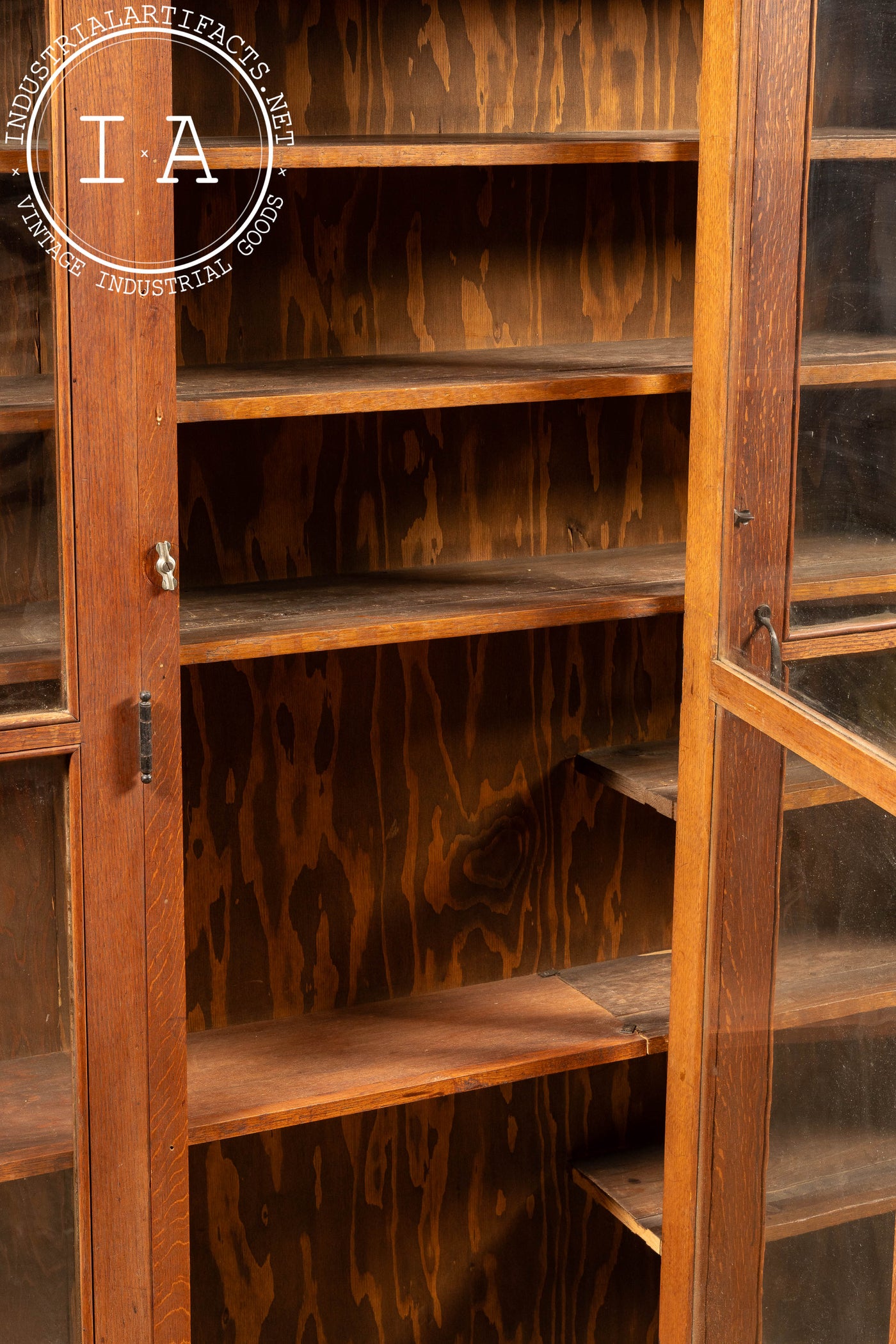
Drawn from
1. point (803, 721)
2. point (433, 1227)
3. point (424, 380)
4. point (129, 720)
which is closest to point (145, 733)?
point (129, 720)

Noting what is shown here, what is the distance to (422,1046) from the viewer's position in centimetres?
217

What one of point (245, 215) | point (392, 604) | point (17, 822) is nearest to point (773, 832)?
point (392, 604)

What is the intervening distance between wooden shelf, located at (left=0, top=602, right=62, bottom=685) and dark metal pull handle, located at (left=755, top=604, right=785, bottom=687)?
68 centimetres

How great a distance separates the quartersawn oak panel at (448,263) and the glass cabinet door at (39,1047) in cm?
65

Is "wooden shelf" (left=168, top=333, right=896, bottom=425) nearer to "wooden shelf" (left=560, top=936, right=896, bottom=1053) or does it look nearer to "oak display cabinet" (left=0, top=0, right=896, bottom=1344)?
"oak display cabinet" (left=0, top=0, right=896, bottom=1344)

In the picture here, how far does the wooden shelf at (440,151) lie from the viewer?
1768 mm

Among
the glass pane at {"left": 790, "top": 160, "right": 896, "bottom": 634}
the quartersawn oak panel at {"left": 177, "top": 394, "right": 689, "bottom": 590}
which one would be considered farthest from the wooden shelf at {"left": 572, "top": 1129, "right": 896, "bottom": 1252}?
the quartersawn oak panel at {"left": 177, "top": 394, "right": 689, "bottom": 590}

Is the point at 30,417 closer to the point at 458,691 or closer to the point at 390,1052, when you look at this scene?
the point at 458,691

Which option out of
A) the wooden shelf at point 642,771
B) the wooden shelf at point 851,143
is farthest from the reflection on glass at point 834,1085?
the wooden shelf at point 851,143

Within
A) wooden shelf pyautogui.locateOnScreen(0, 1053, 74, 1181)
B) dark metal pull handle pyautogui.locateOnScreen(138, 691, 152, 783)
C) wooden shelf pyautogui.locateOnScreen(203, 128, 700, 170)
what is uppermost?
wooden shelf pyautogui.locateOnScreen(203, 128, 700, 170)

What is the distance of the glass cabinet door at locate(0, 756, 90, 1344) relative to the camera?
5.45ft

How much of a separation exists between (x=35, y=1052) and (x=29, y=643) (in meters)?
0.43

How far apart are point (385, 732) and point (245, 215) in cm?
70

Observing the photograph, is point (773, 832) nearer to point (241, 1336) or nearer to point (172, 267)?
point (172, 267)
